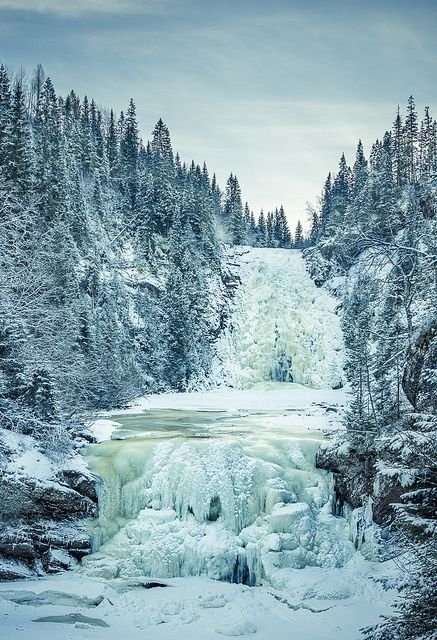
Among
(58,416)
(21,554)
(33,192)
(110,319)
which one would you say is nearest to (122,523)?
(21,554)

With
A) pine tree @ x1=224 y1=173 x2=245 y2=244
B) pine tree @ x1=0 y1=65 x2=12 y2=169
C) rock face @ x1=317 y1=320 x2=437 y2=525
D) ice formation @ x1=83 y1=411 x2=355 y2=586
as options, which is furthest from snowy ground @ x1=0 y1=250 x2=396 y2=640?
pine tree @ x1=224 y1=173 x2=245 y2=244

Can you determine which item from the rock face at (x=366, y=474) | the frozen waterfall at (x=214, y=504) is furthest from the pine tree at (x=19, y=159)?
the rock face at (x=366, y=474)

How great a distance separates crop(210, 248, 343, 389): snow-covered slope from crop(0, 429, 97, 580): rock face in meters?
30.8

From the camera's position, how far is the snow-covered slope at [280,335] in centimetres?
4753

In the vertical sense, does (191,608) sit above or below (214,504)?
below

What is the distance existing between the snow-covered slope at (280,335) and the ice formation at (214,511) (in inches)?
1126

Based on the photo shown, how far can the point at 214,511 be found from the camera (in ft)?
50.6

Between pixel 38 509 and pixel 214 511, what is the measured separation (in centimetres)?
483

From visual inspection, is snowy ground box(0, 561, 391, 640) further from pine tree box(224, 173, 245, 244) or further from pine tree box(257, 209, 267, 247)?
pine tree box(257, 209, 267, 247)

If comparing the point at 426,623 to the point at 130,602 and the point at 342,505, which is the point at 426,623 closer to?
→ the point at 130,602

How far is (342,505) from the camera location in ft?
52.4

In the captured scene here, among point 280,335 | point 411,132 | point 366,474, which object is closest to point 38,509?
point 366,474

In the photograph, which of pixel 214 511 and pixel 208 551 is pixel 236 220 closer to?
pixel 214 511

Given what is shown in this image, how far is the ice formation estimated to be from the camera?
14.0 m
